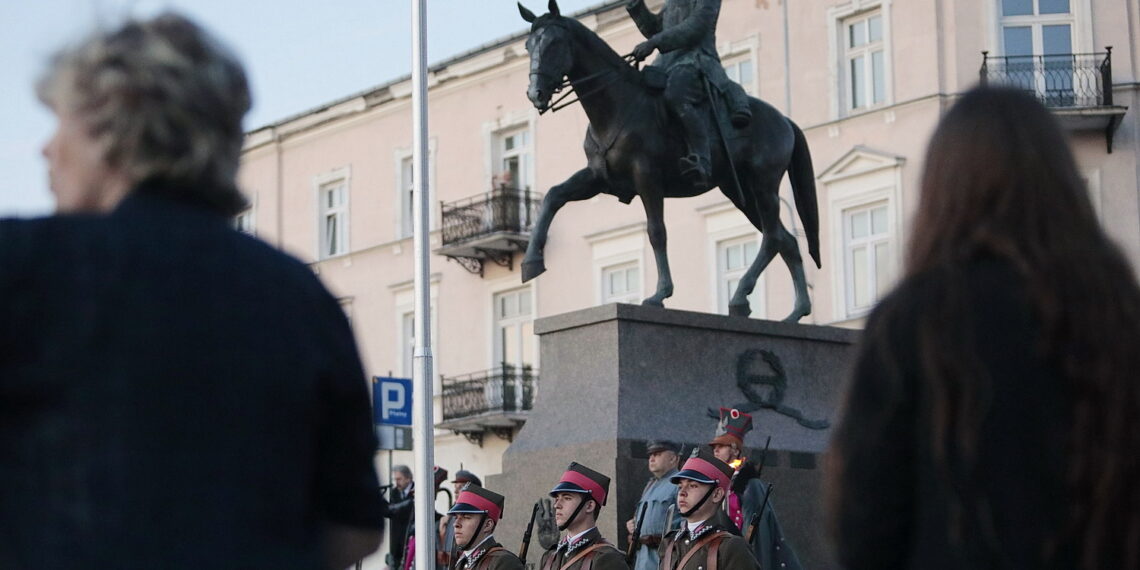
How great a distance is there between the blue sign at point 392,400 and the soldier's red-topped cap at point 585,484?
11990mm

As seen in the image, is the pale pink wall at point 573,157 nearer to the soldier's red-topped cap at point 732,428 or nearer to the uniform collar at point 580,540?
the soldier's red-topped cap at point 732,428

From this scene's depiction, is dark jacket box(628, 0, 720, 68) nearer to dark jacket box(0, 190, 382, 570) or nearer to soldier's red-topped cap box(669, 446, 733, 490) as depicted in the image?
soldier's red-topped cap box(669, 446, 733, 490)

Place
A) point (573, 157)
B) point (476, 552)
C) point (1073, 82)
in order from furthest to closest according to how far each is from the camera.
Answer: point (573, 157) < point (1073, 82) < point (476, 552)

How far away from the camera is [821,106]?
3288cm

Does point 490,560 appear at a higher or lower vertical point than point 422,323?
lower

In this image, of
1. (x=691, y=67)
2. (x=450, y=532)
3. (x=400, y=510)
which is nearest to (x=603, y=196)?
(x=400, y=510)

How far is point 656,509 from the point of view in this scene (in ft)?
35.0

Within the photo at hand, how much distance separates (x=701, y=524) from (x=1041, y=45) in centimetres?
2297

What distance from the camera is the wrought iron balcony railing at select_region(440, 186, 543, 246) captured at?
125 ft

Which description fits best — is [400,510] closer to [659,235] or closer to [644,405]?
[659,235]

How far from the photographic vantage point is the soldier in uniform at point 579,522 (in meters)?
9.75

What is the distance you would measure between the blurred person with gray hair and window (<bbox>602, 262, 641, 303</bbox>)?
3318cm

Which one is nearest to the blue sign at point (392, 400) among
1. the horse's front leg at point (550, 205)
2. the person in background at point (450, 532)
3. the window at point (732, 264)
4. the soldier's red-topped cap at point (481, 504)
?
the person in background at point (450, 532)

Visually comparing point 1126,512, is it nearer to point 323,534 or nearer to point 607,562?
point 323,534
